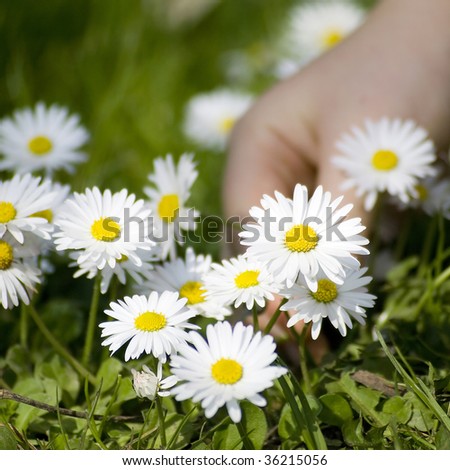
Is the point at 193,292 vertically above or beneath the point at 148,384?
above

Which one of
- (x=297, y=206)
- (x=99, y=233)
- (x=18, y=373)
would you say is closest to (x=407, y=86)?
(x=297, y=206)

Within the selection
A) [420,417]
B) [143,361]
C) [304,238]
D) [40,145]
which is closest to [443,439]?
[420,417]

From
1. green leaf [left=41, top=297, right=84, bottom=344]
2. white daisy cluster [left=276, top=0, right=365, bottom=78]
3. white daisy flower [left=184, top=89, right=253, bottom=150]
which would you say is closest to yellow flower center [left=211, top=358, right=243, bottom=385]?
green leaf [left=41, top=297, right=84, bottom=344]

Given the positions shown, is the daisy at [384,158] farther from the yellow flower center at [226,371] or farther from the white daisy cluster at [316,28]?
the white daisy cluster at [316,28]

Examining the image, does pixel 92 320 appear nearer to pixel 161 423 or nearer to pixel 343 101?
pixel 161 423

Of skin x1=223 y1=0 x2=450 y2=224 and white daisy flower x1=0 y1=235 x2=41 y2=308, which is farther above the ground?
skin x1=223 y1=0 x2=450 y2=224

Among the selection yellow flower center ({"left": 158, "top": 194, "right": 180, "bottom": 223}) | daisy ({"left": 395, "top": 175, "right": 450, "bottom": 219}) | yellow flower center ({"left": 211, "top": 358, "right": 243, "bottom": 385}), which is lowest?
yellow flower center ({"left": 211, "top": 358, "right": 243, "bottom": 385})

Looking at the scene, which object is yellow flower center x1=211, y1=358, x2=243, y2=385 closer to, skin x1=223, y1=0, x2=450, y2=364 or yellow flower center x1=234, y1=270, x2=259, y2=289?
yellow flower center x1=234, y1=270, x2=259, y2=289
